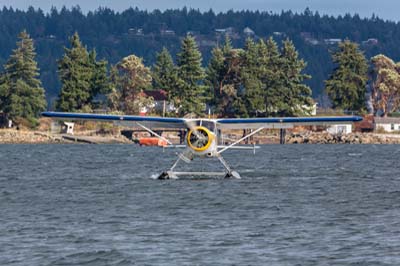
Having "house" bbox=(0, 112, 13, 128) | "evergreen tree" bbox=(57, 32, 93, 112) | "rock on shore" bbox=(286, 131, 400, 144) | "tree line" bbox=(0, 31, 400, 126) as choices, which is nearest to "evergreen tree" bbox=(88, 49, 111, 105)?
"tree line" bbox=(0, 31, 400, 126)

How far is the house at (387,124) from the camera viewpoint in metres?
A: 103

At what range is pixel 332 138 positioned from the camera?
9644 centimetres

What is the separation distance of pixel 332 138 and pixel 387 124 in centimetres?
979

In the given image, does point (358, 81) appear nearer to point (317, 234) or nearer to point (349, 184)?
point (349, 184)

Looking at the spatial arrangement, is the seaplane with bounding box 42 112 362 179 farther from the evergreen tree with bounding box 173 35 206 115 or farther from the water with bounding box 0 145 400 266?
the evergreen tree with bounding box 173 35 206 115

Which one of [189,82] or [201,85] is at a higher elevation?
[189,82]

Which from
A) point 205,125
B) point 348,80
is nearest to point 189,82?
point 348,80

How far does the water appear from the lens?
61.9 feet

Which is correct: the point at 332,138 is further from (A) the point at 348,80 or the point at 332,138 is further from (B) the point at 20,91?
(B) the point at 20,91

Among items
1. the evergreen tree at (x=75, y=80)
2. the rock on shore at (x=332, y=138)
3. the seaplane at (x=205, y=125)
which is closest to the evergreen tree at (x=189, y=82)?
the evergreen tree at (x=75, y=80)

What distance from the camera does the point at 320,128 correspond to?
100 metres

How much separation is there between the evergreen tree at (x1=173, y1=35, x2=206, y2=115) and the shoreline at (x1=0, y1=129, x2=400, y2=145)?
5633mm

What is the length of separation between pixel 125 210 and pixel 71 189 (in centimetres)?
719

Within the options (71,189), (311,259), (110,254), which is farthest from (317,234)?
(71,189)
